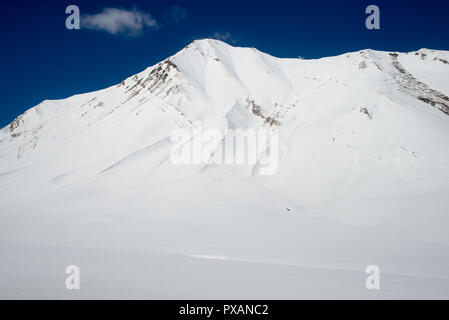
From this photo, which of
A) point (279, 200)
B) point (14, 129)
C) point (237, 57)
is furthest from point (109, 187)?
point (14, 129)

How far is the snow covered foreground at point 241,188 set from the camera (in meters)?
8.04

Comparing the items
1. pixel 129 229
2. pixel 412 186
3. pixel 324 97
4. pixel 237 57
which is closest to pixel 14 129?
pixel 237 57

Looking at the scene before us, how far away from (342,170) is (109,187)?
19720 mm

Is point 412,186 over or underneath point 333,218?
over

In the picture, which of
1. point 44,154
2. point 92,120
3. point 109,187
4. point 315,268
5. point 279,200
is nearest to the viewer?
point 315,268

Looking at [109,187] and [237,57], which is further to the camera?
[237,57]

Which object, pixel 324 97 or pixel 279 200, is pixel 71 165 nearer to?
pixel 279 200

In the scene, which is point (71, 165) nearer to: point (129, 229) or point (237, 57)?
point (129, 229)

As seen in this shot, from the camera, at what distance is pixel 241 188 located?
74.1ft

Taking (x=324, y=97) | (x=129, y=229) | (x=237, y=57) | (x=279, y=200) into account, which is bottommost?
(x=129, y=229)

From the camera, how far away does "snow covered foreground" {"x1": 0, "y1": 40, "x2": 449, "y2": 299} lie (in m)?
8.04
